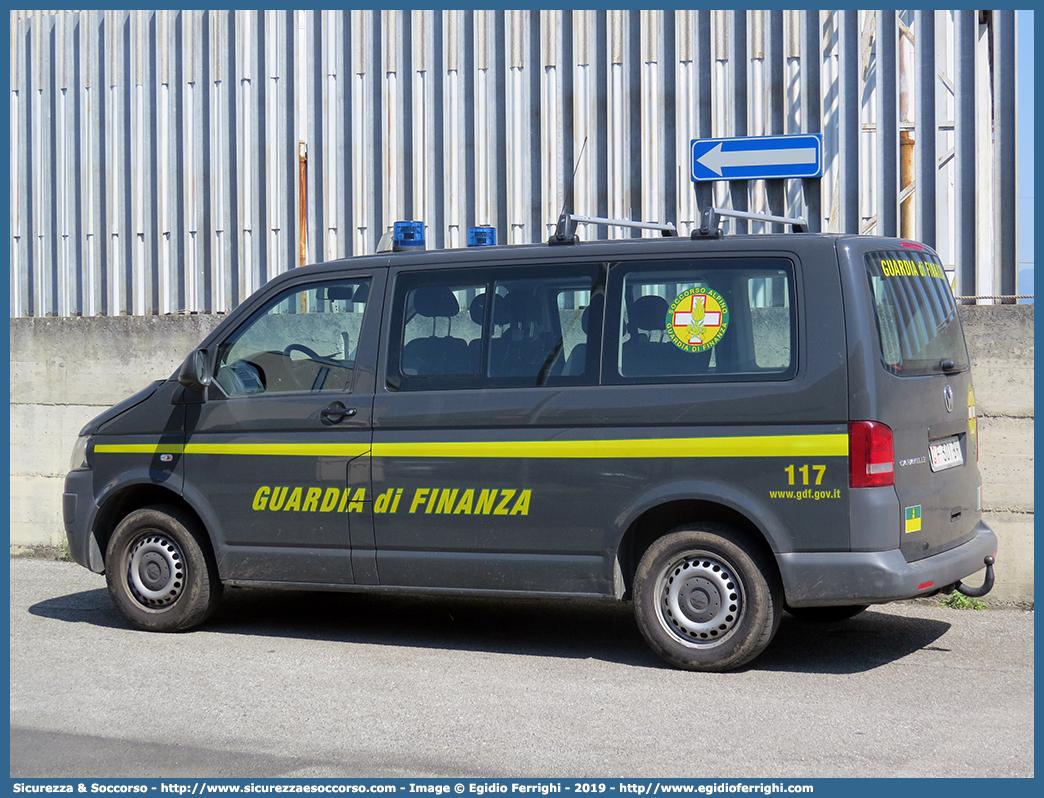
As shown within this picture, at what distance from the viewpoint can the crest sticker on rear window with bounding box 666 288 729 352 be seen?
20.4ft

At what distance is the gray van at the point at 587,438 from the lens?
5984 millimetres

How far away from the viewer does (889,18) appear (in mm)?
8727

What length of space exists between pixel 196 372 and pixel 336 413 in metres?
0.90

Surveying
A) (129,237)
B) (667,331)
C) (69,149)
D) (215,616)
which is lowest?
(215,616)

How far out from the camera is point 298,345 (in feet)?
23.4

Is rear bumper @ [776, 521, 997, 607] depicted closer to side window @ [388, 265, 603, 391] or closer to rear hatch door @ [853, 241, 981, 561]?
rear hatch door @ [853, 241, 981, 561]

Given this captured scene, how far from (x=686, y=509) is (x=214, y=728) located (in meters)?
2.55

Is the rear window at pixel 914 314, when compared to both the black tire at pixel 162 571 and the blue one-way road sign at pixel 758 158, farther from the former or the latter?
the black tire at pixel 162 571

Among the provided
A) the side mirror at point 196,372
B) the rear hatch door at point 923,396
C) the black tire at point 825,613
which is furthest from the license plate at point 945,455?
the side mirror at point 196,372

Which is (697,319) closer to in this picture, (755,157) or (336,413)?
(336,413)

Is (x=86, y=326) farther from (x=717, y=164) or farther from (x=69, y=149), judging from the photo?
(x=717, y=164)

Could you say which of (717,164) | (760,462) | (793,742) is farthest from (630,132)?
(793,742)

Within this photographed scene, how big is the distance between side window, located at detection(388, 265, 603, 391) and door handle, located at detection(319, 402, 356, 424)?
0.29 metres

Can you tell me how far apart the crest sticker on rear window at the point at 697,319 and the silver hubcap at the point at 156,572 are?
10.6 ft
